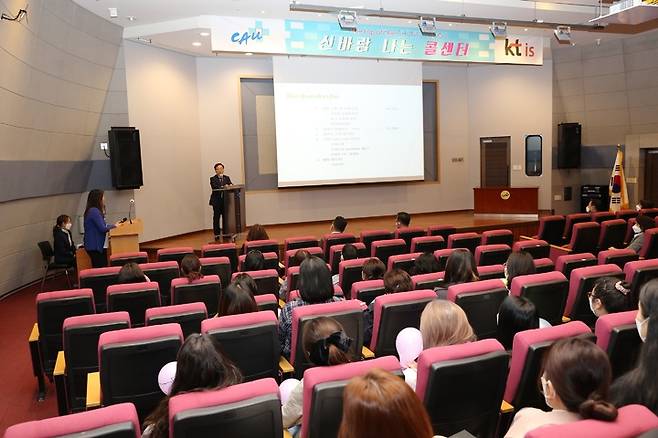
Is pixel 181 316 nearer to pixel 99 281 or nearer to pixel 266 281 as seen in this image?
pixel 266 281

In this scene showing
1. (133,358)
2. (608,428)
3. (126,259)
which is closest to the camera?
(608,428)

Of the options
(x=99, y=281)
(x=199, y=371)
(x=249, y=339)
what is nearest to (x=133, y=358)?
(x=249, y=339)

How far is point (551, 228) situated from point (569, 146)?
517cm

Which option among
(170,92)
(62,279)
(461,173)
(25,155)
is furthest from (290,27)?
(461,173)

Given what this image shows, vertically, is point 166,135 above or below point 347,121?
below

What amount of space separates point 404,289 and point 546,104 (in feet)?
33.6

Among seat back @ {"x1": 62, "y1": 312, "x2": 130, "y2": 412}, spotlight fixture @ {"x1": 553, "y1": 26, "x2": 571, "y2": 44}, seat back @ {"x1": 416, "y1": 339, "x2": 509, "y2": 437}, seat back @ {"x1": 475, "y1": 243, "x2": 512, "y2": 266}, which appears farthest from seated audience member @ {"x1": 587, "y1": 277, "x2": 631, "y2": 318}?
spotlight fixture @ {"x1": 553, "y1": 26, "x2": 571, "y2": 44}

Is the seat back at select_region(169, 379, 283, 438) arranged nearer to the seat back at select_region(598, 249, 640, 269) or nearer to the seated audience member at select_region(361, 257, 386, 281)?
the seated audience member at select_region(361, 257, 386, 281)

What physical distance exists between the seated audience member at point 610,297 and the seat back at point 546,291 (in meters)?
0.35

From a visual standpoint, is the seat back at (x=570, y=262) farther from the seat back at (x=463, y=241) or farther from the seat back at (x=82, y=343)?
the seat back at (x=82, y=343)

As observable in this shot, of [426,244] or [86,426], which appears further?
[426,244]

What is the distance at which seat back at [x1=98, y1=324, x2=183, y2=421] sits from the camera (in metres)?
2.64

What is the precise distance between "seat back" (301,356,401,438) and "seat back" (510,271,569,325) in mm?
1971

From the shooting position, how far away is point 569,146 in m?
12.4
